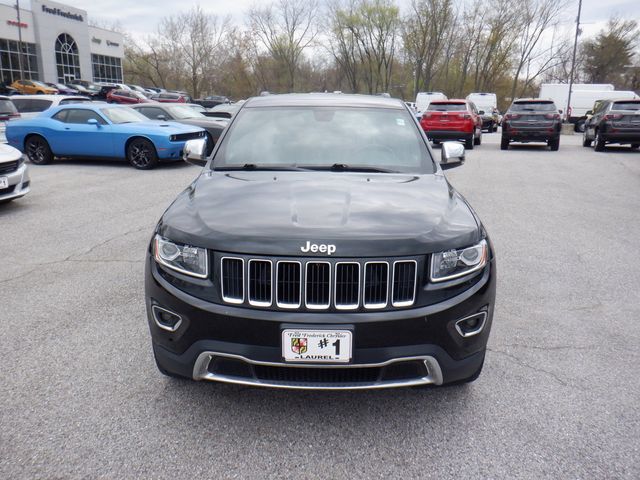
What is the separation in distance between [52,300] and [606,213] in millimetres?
7779

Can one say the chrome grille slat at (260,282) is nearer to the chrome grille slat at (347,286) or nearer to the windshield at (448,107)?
the chrome grille slat at (347,286)

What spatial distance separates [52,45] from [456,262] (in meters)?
61.1

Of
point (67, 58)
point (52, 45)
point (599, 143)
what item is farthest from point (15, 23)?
point (599, 143)

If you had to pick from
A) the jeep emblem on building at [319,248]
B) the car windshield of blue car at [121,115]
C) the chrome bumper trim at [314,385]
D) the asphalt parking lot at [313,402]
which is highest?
the car windshield of blue car at [121,115]

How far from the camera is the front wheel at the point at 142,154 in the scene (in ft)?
40.7

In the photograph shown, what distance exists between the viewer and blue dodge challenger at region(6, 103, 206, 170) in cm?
1241

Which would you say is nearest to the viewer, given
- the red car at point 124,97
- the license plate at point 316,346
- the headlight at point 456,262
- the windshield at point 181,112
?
the license plate at point 316,346

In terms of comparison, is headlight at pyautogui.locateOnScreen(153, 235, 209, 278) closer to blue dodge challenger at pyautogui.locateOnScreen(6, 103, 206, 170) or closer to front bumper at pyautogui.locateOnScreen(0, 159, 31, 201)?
front bumper at pyautogui.locateOnScreen(0, 159, 31, 201)

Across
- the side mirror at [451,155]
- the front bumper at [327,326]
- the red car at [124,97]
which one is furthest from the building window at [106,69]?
the front bumper at [327,326]

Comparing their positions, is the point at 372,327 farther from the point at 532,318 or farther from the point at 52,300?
the point at 52,300

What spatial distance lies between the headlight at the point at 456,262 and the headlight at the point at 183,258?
1088 millimetres

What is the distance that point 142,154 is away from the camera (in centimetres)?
1249

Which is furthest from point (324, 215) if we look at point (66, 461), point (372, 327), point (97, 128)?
point (97, 128)

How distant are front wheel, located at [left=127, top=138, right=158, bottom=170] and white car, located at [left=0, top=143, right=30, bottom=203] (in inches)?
174
